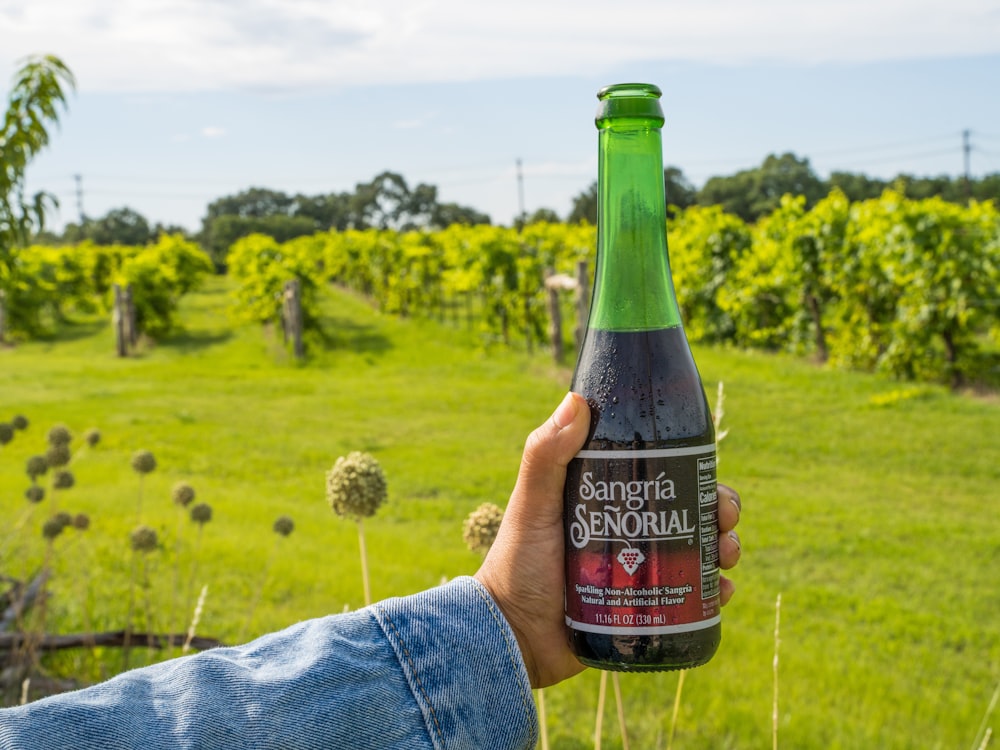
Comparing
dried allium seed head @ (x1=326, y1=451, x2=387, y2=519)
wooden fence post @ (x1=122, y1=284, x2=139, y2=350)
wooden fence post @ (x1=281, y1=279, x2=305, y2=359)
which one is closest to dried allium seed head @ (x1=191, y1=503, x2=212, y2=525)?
dried allium seed head @ (x1=326, y1=451, x2=387, y2=519)

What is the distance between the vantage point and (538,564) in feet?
4.84

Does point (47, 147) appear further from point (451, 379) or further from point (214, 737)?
point (451, 379)

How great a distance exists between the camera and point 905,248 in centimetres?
1259

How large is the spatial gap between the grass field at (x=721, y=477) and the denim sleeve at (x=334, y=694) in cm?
206

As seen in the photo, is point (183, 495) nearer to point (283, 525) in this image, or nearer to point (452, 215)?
point (283, 525)

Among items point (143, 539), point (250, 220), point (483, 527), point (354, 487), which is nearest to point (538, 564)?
point (483, 527)

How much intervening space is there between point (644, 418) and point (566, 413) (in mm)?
109

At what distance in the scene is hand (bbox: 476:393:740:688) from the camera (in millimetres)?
1430

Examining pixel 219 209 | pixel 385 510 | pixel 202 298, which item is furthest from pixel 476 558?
pixel 219 209

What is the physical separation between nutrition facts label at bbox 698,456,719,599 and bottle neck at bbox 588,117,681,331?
8.5 inches

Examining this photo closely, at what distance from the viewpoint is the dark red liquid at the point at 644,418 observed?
51.4 inches

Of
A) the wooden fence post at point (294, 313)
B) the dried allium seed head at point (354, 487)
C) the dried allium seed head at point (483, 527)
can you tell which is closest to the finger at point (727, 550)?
the dried allium seed head at point (483, 527)

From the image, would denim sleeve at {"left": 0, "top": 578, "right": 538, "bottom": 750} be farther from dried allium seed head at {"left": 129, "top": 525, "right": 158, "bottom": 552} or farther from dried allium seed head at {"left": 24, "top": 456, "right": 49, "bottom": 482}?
dried allium seed head at {"left": 24, "top": 456, "right": 49, "bottom": 482}

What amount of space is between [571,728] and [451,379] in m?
10.9
